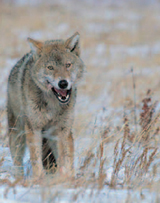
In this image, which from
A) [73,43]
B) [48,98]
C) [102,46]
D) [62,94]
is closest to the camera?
[62,94]

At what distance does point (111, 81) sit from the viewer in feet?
35.4

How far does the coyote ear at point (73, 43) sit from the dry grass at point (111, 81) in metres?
1.00

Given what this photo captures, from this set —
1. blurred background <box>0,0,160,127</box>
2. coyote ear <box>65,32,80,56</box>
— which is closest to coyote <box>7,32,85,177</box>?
coyote ear <box>65,32,80,56</box>

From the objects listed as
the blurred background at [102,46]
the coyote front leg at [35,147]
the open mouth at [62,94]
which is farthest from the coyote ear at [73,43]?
the blurred background at [102,46]

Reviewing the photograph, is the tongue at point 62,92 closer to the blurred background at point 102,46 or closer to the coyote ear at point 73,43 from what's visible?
the coyote ear at point 73,43

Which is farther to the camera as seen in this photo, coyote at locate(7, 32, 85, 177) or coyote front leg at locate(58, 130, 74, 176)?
coyote front leg at locate(58, 130, 74, 176)

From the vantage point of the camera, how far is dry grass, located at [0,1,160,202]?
3721mm

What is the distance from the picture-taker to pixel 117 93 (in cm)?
945

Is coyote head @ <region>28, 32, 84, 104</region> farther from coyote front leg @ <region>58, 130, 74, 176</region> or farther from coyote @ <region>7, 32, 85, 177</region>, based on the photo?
coyote front leg @ <region>58, 130, 74, 176</region>

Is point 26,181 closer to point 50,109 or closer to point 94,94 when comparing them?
point 50,109

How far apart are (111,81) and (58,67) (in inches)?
285

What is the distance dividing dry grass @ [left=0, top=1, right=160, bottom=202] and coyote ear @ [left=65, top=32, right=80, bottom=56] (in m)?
1.00

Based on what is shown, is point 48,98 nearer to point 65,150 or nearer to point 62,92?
point 62,92

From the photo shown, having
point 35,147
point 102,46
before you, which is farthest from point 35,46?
point 102,46
